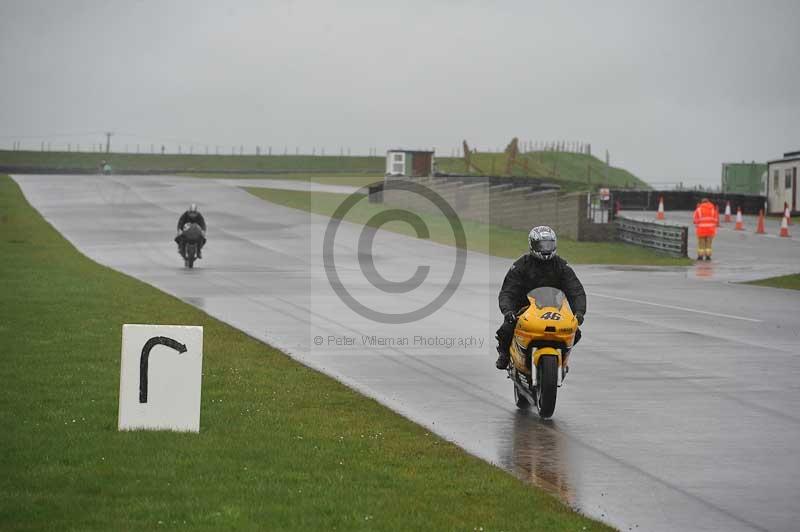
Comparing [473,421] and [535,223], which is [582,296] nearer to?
[473,421]

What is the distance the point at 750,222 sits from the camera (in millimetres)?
58781

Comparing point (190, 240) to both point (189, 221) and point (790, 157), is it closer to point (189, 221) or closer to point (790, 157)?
point (189, 221)

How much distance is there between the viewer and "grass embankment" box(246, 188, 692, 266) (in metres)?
39.3

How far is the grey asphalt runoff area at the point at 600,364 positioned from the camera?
9.40 metres

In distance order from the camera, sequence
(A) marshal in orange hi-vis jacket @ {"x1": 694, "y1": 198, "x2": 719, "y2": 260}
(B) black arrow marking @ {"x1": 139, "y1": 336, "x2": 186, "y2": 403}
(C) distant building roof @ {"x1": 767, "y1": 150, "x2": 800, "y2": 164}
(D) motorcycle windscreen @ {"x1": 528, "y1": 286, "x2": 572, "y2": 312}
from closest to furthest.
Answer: (B) black arrow marking @ {"x1": 139, "y1": 336, "x2": 186, "y2": 403}, (D) motorcycle windscreen @ {"x1": 528, "y1": 286, "x2": 572, "y2": 312}, (A) marshal in orange hi-vis jacket @ {"x1": 694, "y1": 198, "x2": 719, "y2": 260}, (C) distant building roof @ {"x1": 767, "y1": 150, "x2": 800, "y2": 164}

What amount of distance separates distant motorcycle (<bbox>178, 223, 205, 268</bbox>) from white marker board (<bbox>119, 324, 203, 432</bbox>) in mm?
22910

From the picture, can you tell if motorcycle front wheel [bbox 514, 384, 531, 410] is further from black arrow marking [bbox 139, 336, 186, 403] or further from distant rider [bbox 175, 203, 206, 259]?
distant rider [bbox 175, 203, 206, 259]

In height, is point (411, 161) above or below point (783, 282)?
above

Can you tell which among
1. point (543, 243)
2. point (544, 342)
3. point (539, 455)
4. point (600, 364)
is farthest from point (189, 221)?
point (539, 455)

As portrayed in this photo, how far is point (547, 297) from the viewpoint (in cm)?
1247

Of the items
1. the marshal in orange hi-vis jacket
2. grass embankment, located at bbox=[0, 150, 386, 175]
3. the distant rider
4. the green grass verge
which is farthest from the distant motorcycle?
grass embankment, located at bbox=[0, 150, 386, 175]

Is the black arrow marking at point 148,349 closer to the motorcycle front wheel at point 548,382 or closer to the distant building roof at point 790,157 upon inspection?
the motorcycle front wheel at point 548,382

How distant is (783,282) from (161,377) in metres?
23.7

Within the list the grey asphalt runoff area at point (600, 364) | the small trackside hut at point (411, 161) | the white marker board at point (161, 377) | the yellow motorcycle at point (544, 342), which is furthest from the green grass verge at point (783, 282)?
the small trackside hut at point (411, 161)
